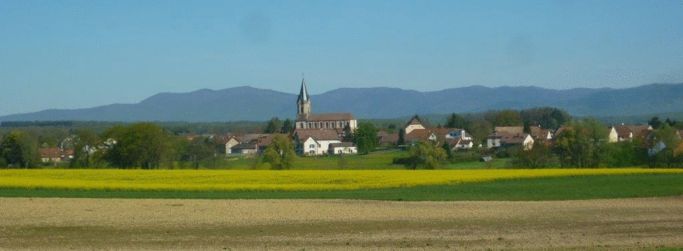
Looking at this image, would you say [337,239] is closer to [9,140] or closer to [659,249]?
[659,249]

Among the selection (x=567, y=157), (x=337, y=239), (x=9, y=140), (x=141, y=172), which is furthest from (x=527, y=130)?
(x=337, y=239)

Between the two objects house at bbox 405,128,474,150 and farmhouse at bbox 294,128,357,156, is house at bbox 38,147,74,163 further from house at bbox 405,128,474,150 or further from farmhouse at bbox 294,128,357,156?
house at bbox 405,128,474,150

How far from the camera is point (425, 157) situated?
79688 millimetres

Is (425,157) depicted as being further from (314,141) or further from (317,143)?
(314,141)

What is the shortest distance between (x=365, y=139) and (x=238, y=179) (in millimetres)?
73763

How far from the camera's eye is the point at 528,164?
77438mm

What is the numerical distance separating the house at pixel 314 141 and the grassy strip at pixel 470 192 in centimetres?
9269

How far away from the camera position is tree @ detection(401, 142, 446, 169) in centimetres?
7906

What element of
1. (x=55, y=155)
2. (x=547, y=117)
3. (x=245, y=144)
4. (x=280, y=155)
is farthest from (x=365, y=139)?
(x=547, y=117)

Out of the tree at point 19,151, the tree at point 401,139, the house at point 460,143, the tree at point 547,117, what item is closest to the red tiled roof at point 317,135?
the tree at point 401,139

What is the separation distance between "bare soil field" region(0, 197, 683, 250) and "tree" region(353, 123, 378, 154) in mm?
84529

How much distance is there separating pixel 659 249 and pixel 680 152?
55.9 metres

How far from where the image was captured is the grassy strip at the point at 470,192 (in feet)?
139

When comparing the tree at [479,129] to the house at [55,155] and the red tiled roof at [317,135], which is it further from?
the house at [55,155]
